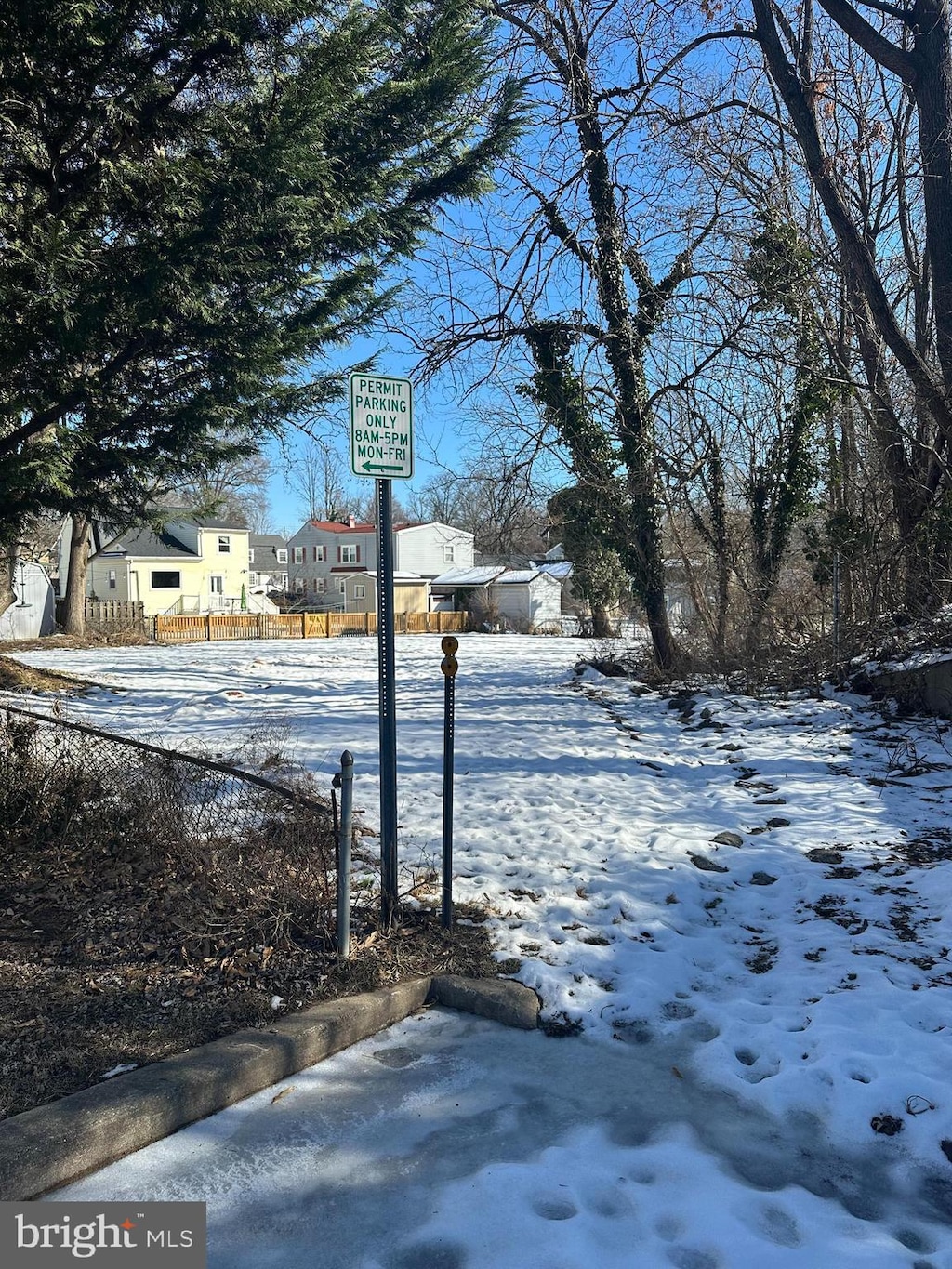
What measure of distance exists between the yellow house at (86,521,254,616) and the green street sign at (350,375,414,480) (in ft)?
136

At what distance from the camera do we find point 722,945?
4875 millimetres

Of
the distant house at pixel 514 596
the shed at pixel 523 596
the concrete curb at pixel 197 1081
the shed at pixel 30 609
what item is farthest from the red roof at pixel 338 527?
the concrete curb at pixel 197 1081

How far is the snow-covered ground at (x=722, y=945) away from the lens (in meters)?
2.77

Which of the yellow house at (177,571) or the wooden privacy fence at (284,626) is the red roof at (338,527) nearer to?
the yellow house at (177,571)

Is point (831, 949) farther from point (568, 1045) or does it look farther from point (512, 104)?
point (512, 104)

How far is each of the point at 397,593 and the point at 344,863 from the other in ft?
148

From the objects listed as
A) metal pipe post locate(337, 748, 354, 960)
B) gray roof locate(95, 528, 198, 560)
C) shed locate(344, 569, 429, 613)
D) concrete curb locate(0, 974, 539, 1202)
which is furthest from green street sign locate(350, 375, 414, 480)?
shed locate(344, 569, 429, 613)

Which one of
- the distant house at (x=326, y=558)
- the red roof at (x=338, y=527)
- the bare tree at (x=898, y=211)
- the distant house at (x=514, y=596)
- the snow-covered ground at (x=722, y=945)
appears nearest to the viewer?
the snow-covered ground at (x=722, y=945)

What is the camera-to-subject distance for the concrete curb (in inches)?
112

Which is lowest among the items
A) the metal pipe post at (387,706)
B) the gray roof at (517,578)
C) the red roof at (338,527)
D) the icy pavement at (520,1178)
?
the icy pavement at (520,1178)

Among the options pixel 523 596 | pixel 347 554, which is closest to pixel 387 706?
pixel 523 596

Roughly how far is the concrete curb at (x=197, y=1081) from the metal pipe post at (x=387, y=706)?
2.03 feet

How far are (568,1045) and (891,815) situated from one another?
416 cm

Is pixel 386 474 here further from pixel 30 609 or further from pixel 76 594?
pixel 30 609
